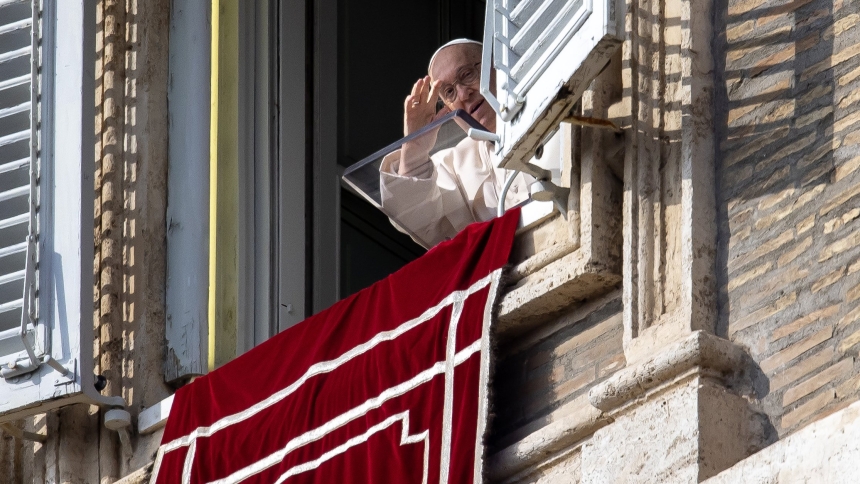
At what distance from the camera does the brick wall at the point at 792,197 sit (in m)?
5.00

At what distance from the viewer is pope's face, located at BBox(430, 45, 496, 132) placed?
673 centimetres

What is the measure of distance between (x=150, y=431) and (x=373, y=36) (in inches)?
85.0

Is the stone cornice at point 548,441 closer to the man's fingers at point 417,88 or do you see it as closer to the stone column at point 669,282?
the stone column at point 669,282

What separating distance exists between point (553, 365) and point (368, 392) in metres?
0.56

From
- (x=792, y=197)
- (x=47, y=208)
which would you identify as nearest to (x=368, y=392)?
(x=792, y=197)

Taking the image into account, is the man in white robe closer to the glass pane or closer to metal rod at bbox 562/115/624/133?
the glass pane

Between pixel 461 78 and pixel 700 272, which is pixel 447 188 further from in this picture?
pixel 700 272

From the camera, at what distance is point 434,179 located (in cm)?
650

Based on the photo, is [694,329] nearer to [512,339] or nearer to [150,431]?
[512,339]

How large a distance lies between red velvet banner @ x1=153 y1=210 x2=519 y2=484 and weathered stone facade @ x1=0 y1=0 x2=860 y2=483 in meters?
0.13

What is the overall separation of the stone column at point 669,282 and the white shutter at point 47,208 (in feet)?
6.60

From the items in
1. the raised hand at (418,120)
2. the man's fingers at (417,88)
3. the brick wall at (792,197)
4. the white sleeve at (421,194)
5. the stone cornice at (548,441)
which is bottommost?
the stone cornice at (548,441)

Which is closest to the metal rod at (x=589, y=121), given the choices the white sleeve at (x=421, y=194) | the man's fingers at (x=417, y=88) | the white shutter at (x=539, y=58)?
the white shutter at (x=539, y=58)

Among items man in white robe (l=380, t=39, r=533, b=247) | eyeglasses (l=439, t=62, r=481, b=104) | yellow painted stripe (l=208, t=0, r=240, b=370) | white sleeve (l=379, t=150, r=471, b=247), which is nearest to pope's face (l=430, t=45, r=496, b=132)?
eyeglasses (l=439, t=62, r=481, b=104)
